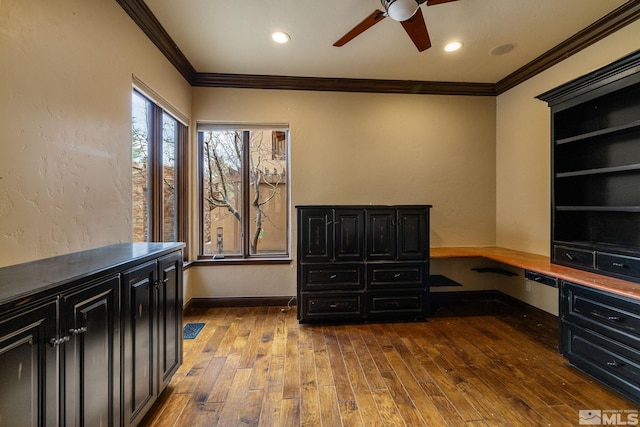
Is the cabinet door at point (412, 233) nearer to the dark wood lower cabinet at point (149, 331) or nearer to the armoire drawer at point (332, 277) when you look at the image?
the armoire drawer at point (332, 277)

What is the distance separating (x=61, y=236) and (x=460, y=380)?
281 cm

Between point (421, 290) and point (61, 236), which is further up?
point (61, 236)

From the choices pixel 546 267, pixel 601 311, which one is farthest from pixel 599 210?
pixel 601 311

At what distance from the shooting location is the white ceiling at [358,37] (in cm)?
237

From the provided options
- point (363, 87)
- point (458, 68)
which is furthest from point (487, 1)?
point (363, 87)

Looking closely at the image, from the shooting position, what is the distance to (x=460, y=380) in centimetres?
216

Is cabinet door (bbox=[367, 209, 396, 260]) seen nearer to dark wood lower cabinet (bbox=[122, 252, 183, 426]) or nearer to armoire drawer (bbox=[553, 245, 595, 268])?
armoire drawer (bbox=[553, 245, 595, 268])

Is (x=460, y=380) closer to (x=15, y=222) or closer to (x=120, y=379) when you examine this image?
(x=120, y=379)

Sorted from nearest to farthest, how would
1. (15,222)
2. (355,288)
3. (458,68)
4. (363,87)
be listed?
(15,222), (355,288), (458,68), (363,87)

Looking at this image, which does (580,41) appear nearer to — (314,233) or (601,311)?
(601,311)

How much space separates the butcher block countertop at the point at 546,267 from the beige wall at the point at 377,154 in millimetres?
435

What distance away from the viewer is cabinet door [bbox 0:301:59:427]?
0.88 metres

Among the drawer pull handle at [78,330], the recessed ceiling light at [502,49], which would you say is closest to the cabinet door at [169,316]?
the drawer pull handle at [78,330]

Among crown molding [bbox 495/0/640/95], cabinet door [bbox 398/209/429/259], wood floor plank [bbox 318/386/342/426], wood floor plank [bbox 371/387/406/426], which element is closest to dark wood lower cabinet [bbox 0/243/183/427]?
wood floor plank [bbox 318/386/342/426]
